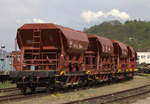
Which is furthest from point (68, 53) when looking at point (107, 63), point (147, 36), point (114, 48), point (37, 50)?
point (147, 36)

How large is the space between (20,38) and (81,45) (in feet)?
13.2

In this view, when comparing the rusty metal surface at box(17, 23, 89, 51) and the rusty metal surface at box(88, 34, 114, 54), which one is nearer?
the rusty metal surface at box(17, 23, 89, 51)

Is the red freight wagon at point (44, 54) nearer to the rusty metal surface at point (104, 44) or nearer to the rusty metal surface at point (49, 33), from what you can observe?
the rusty metal surface at point (49, 33)

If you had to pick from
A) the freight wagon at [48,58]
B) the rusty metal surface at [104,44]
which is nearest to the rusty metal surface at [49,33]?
the freight wagon at [48,58]

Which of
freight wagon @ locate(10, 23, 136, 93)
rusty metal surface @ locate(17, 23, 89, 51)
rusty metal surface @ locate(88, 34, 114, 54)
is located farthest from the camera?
rusty metal surface @ locate(88, 34, 114, 54)

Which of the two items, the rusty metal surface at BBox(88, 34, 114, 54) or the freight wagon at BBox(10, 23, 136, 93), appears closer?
the freight wagon at BBox(10, 23, 136, 93)

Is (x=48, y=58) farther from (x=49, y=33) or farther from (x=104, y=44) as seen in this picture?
(x=104, y=44)

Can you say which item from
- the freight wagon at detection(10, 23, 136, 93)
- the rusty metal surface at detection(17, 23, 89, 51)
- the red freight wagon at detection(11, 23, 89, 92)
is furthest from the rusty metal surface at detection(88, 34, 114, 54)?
the rusty metal surface at detection(17, 23, 89, 51)

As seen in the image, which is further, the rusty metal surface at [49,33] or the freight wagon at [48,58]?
the rusty metal surface at [49,33]

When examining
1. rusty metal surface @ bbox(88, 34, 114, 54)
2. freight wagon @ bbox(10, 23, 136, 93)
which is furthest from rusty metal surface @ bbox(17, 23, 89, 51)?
rusty metal surface @ bbox(88, 34, 114, 54)

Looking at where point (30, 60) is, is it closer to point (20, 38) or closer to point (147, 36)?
point (20, 38)

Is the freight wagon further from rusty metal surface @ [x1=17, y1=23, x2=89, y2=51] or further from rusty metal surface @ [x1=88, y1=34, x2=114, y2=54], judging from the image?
rusty metal surface @ [x1=88, y1=34, x2=114, y2=54]

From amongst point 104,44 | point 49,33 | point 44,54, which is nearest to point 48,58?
point 44,54

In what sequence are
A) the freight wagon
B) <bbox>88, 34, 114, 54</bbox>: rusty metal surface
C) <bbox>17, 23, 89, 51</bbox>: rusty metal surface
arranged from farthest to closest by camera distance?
<bbox>88, 34, 114, 54</bbox>: rusty metal surface
<bbox>17, 23, 89, 51</bbox>: rusty metal surface
the freight wagon
